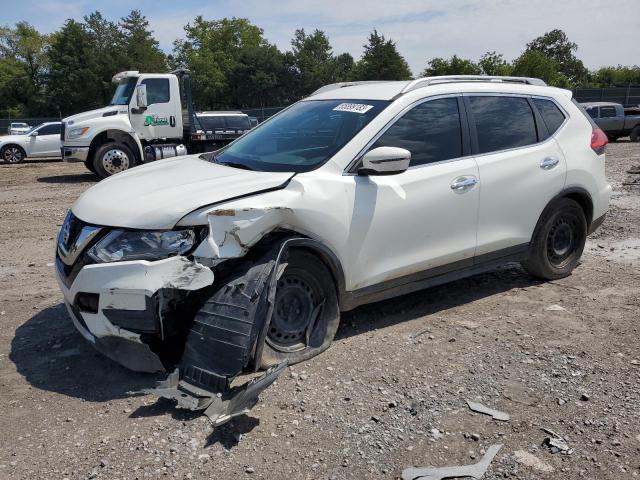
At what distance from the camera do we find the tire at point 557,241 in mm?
5109

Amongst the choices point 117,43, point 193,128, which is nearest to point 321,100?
point 193,128

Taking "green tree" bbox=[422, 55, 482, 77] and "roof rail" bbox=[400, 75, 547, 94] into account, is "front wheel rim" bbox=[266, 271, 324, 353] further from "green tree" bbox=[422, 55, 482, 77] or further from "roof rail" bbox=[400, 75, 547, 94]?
"green tree" bbox=[422, 55, 482, 77]

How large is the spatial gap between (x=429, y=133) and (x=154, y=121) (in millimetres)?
11539

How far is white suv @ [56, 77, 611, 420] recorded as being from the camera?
10.9 feet

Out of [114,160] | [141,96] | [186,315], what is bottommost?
[186,315]

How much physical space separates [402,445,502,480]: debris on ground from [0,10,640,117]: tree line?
161ft

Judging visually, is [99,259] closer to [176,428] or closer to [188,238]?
[188,238]

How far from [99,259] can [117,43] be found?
60461mm

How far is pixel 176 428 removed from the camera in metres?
3.04

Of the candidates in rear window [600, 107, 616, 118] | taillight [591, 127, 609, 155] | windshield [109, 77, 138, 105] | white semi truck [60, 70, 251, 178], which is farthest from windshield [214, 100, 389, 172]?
rear window [600, 107, 616, 118]

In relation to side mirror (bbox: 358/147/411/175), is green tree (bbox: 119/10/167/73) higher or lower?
higher

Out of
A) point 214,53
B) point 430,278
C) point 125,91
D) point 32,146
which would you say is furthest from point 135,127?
point 214,53

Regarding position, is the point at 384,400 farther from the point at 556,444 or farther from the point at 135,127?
the point at 135,127

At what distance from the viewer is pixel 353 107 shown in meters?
4.36
